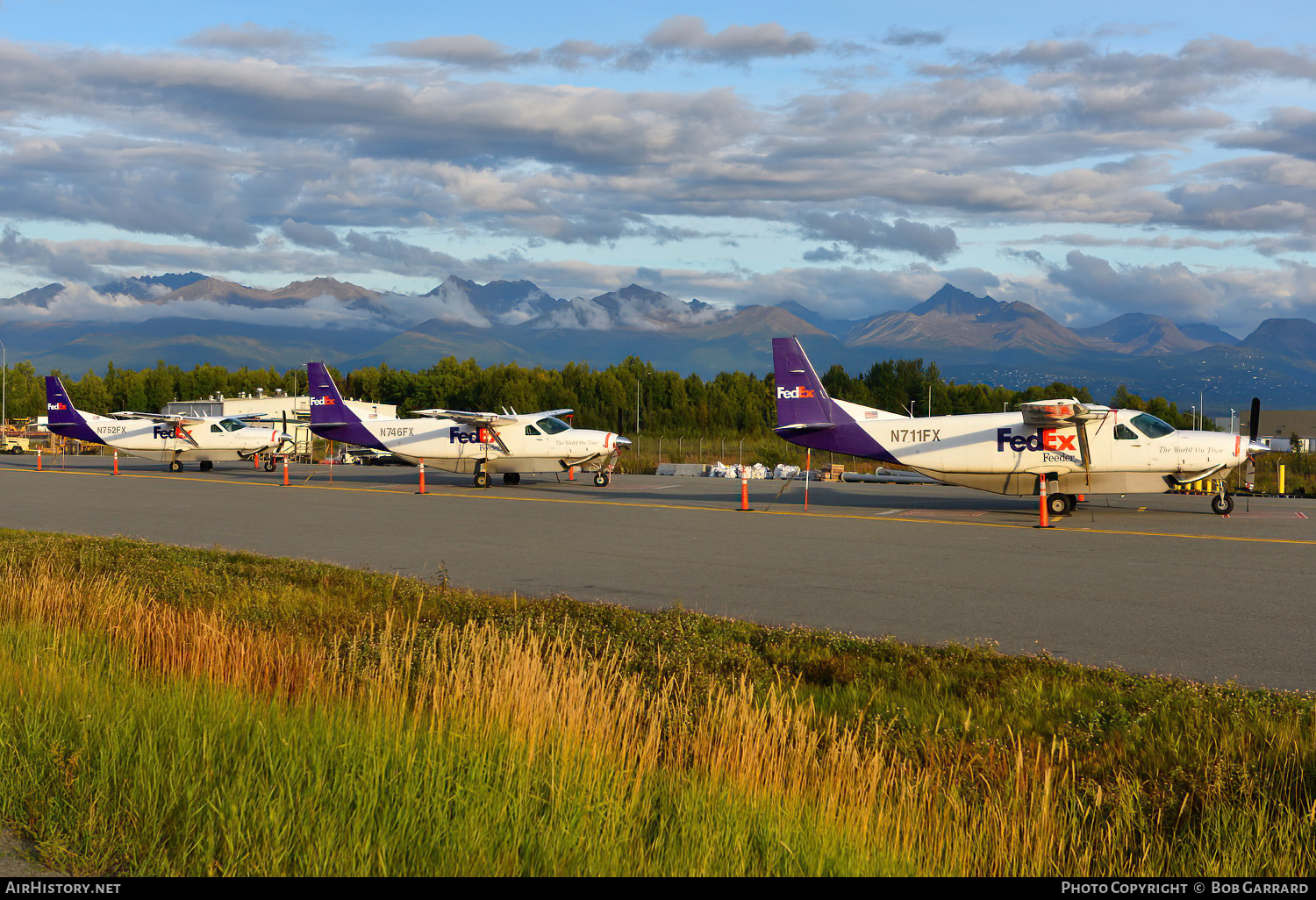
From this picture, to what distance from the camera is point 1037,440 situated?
21.8 m

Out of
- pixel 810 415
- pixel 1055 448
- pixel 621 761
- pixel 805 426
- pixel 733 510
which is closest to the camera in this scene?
pixel 621 761

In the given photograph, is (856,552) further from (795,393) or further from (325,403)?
(325,403)

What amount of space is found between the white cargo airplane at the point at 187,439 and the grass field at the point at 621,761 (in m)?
35.1

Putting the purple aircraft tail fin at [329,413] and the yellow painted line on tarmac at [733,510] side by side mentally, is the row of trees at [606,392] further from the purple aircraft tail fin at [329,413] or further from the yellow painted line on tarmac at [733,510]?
the yellow painted line on tarmac at [733,510]

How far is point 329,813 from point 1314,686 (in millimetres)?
6918

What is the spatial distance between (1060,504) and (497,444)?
17.0 metres

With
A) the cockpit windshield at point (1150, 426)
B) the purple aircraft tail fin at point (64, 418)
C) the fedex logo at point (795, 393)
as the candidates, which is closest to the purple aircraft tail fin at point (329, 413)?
the purple aircraft tail fin at point (64, 418)

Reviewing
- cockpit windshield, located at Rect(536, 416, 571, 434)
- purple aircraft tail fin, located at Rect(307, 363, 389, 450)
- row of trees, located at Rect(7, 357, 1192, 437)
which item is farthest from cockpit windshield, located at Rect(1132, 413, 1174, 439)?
row of trees, located at Rect(7, 357, 1192, 437)

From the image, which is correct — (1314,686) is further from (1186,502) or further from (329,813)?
(1186,502)

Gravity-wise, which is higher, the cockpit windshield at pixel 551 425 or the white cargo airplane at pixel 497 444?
the cockpit windshield at pixel 551 425

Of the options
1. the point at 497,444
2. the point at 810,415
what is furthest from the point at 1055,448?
the point at 497,444

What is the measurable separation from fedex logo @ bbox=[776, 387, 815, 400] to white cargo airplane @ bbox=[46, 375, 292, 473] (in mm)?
24087

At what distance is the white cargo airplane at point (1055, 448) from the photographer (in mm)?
20969

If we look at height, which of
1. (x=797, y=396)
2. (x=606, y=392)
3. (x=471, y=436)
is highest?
(x=606, y=392)
